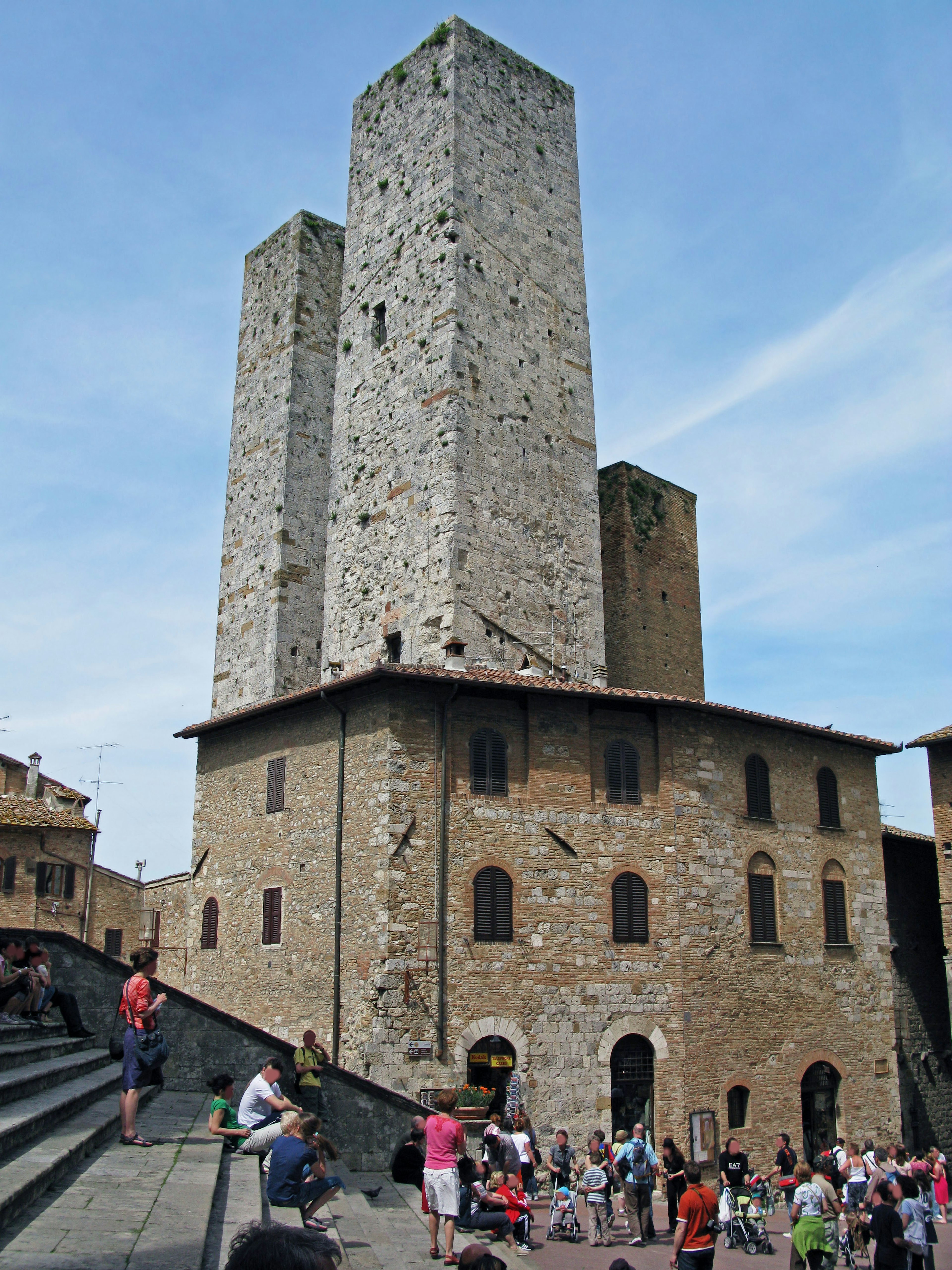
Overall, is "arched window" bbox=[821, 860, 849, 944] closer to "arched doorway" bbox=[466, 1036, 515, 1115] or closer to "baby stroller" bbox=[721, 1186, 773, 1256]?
"arched doorway" bbox=[466, 1036, 515, 1115]

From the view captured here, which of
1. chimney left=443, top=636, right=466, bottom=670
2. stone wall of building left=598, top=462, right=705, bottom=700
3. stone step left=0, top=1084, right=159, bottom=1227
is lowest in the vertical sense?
stone step left=0, top=1084, right=159, bottom=1227

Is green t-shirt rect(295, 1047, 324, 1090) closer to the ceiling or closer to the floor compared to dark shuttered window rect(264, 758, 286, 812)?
closer to the floor

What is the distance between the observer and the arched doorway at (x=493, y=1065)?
1836 cm

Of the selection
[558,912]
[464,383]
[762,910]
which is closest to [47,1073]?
[558,912]

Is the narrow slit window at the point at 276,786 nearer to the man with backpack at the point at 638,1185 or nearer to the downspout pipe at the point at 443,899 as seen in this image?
the downspout pipe at the point at 443,899

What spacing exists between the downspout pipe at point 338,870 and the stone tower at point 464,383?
315 centimetres

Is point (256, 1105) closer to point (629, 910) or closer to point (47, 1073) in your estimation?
point (47, 1073)

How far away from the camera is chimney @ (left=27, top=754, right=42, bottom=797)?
39094 mm

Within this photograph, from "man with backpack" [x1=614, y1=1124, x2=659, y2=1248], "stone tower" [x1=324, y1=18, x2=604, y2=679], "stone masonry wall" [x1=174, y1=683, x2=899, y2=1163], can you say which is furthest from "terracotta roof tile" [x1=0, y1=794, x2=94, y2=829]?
"man with backpack" [x1=614, y1=1124, x2=659, y2=1248]

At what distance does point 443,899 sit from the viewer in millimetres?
18922

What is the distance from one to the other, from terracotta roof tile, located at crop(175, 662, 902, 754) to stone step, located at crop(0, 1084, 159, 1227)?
946 cm

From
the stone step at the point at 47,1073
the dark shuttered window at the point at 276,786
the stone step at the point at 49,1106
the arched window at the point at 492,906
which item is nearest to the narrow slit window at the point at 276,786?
the dark shuttered window at the point at 276,786

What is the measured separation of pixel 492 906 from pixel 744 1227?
6.32m

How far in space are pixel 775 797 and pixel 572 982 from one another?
6.23 m
